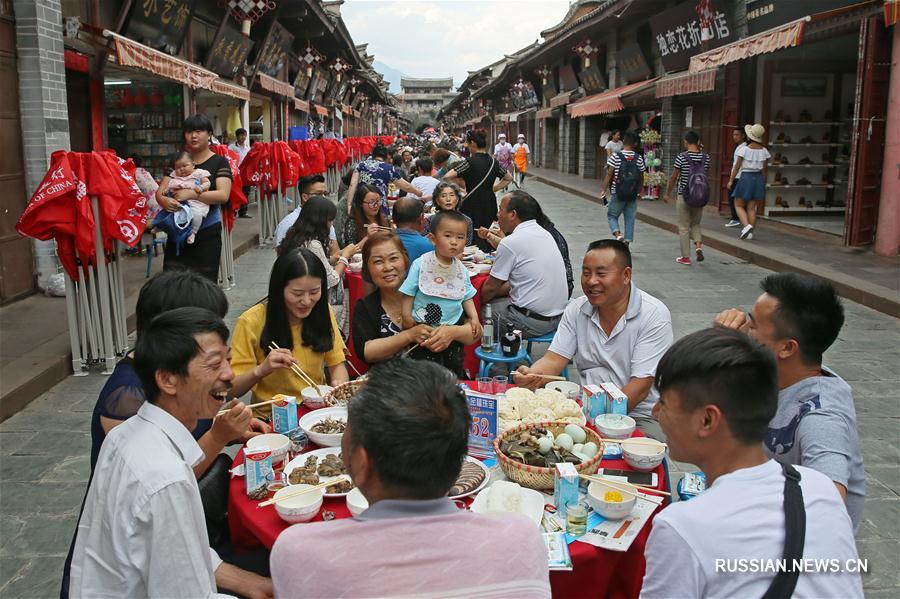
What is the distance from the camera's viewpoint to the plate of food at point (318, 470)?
93.8 inches

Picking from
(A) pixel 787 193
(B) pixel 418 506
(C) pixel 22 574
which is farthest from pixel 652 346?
(A) pixel 787 193

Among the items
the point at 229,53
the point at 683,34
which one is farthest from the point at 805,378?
the point at 683,34

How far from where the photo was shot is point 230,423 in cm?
242

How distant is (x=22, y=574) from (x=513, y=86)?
3569 centimetres

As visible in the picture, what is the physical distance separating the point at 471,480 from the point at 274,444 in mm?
792

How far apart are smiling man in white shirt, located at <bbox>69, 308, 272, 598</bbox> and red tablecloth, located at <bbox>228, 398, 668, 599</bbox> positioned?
1.23 feet

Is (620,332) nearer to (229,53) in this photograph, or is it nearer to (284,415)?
(284,415)

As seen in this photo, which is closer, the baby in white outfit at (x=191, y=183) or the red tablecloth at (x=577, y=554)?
the red tablecloth at (x=577, y=554)

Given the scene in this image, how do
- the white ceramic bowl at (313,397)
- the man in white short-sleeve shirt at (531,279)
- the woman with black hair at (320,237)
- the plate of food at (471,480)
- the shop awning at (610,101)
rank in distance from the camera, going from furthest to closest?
the shop awning at (610,101) → the woman with black hair at (320,237) → the man in white short-sleeve shirt at (531,279) → the white ceramic bowl at (313,397) → the plate of food at (471,480)

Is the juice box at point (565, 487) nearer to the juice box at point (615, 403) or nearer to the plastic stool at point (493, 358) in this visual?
the juice box at point (615, 403)

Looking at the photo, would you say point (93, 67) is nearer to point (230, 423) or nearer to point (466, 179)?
point (466, 179)

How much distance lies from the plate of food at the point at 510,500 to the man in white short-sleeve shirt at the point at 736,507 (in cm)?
61

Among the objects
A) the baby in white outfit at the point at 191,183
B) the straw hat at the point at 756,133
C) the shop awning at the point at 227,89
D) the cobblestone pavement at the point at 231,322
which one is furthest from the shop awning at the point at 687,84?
the baby in white outfit at the point at 191,183

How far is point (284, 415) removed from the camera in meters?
2.88
